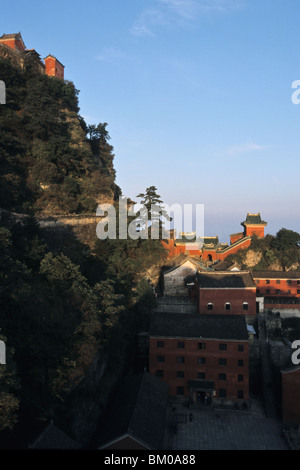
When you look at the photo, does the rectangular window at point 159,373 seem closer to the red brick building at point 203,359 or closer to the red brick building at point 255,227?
the red brick building at point 203,359

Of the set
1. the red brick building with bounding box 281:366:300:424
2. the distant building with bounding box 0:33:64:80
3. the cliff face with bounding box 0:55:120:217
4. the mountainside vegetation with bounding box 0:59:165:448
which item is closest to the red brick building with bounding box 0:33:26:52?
the distant building with bounding box 0:33:64:80

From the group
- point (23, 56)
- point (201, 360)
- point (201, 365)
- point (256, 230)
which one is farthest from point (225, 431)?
point (23, 56)

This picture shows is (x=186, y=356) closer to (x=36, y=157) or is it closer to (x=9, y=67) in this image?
(x=36, y=157)

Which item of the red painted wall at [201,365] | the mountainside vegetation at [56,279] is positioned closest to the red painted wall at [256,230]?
the mountainside vegetation at [56,279]

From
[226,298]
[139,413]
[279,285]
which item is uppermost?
[279,285]

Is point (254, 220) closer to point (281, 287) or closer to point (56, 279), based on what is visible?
point (281, 287)

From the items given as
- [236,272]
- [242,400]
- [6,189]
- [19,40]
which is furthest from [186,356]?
[19,40]
